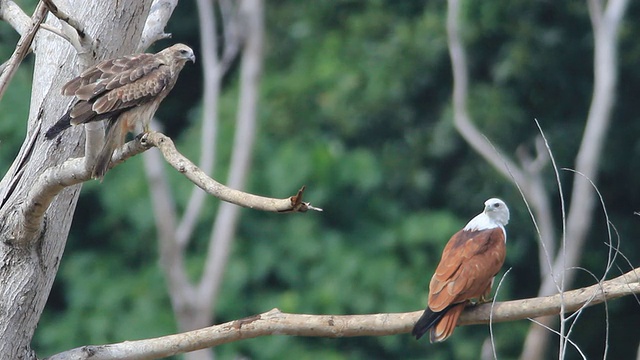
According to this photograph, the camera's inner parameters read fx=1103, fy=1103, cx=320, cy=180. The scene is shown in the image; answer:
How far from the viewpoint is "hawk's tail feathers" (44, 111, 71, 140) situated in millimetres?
3791

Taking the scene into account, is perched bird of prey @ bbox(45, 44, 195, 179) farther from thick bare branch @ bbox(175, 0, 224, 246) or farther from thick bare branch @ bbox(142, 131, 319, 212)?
thick bare branch @ bbox(175, 0, 224, 246)

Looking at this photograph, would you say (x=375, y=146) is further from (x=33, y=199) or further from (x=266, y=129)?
(x=33, y=199)

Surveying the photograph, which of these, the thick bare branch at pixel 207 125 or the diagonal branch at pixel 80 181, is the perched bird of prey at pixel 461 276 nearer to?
the diagonal branch at pixel 80 181

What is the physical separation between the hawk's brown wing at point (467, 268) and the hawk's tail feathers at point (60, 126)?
179cm

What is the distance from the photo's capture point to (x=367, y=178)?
10891 millimetres

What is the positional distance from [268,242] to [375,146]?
5.54 feet

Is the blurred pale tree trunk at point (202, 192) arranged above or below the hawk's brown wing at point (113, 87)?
above

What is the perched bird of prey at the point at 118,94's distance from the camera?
3.79m

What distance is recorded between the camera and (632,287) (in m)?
3.74

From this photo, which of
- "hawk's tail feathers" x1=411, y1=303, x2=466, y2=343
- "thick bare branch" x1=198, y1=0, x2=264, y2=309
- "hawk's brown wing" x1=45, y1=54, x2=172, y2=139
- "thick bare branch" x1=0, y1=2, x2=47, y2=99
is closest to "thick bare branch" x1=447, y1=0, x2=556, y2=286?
"thick bare branch" x1=198, y1=0, x2=264, y2=309

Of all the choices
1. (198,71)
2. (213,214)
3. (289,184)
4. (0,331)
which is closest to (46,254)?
(0,331)

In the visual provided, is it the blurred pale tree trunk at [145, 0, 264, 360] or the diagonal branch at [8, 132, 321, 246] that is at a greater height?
the blurred pale tree trunk at [145, 0, 264, 360]

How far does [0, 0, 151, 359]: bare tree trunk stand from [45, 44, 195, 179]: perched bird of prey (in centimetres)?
9

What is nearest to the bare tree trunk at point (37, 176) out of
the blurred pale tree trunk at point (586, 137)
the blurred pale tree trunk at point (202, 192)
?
the blurred pale tree trunk at point (202, 192)
